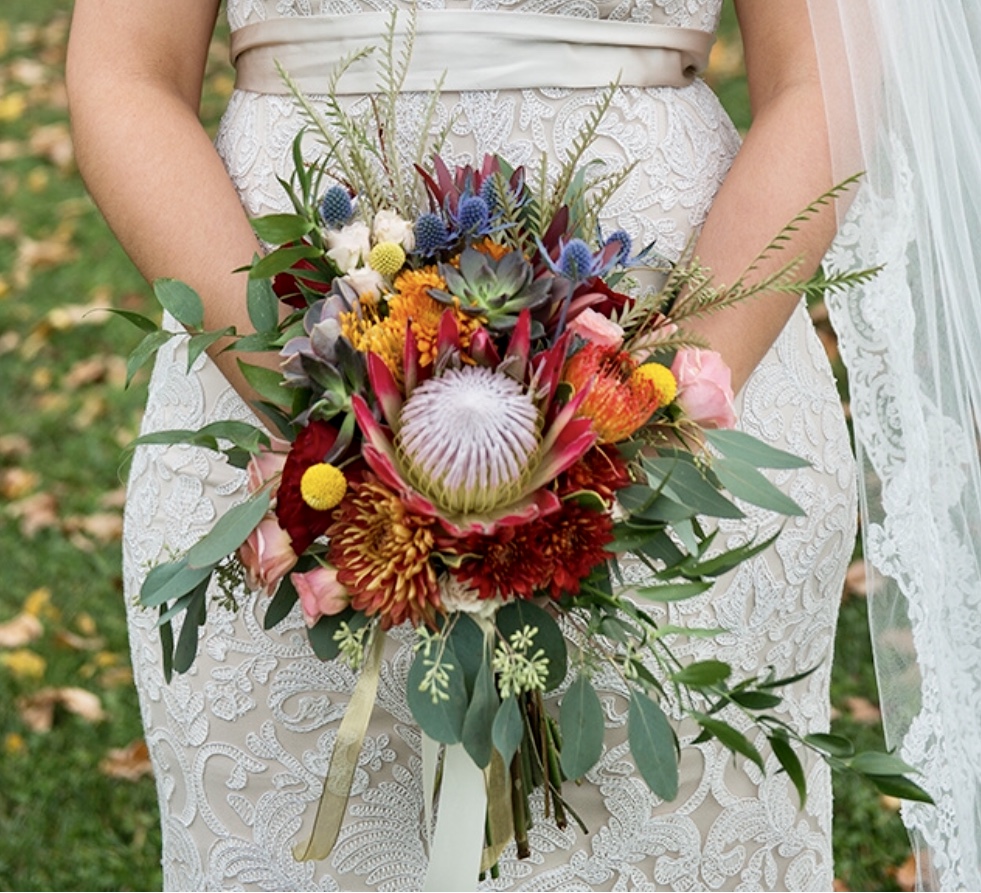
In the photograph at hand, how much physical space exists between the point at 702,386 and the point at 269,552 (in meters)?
0.43

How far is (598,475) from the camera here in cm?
132

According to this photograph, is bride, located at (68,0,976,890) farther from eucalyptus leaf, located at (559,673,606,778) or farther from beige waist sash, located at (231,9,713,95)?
eucalyptus leaf, located at (559,673,606,778)

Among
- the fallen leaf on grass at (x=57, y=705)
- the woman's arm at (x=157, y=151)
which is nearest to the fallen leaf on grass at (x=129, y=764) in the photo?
the fallen leaf on grass at (x=57, y=705)

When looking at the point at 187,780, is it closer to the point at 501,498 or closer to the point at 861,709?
the point at 501,498

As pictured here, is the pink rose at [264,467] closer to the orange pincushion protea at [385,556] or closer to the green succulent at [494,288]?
the orange pincushion protea at [385,556]

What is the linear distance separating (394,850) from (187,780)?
292 mm

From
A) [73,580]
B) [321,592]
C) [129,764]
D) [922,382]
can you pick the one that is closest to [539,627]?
[321,592]

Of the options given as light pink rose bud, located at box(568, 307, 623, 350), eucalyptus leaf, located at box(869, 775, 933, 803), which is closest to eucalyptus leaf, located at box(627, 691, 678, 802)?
eucalyptus leaf, located at box(869, 775, 933, 803)

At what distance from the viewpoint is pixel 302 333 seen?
1.44m

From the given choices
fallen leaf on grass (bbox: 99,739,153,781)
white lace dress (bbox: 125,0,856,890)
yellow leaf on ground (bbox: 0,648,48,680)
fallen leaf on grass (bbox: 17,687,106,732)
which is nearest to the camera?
white lace dress (bbox: 125,0,856,890)

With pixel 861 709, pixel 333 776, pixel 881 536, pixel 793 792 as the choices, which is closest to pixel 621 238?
pixel 881 536

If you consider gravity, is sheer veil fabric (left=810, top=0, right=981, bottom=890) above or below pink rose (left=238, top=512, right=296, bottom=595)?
above

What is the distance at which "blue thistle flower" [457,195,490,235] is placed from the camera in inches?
56.2

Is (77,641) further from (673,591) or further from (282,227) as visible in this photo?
(673,591)
